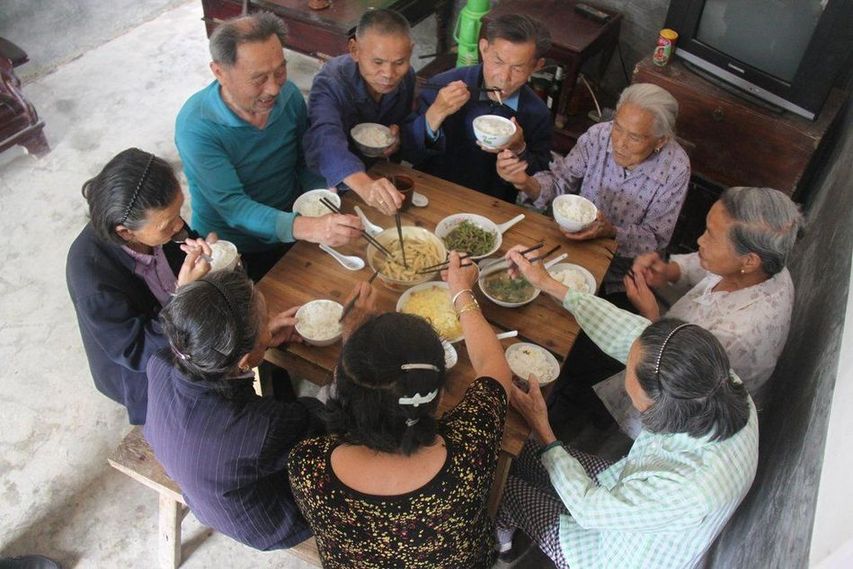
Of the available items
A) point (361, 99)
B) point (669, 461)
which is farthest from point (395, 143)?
point (669, 461)

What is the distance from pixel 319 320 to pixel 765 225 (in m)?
1.69

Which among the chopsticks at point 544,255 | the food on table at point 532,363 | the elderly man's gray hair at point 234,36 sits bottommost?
the food on table at point 532,363

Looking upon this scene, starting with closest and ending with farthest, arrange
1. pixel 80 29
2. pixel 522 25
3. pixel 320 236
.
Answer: pixel 320 236
pixel 522 25
pixel 80 29

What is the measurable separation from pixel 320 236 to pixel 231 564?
1570mm

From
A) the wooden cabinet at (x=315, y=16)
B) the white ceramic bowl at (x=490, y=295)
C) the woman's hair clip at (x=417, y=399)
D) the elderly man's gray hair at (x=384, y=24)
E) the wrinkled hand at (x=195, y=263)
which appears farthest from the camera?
the wooden cabinet at (x=315, y=16)

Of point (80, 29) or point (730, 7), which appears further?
point (80, 29)

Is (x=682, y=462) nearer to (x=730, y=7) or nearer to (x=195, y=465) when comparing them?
(x=195, y=465)

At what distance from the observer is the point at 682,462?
1.86 m

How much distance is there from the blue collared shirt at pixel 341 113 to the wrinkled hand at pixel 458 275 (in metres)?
0.79

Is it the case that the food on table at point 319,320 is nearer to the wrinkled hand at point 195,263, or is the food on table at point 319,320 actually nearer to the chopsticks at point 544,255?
the wrinkled hand at point 195,263

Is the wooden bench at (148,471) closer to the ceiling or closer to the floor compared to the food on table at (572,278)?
closer to the floor

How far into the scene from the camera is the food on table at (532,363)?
227 cm

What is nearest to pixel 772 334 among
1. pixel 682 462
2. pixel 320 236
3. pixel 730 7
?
Answer: pixel 682 462

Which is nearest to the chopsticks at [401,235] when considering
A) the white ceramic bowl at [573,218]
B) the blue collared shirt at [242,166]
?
the blue collared shirt at [242,166]
